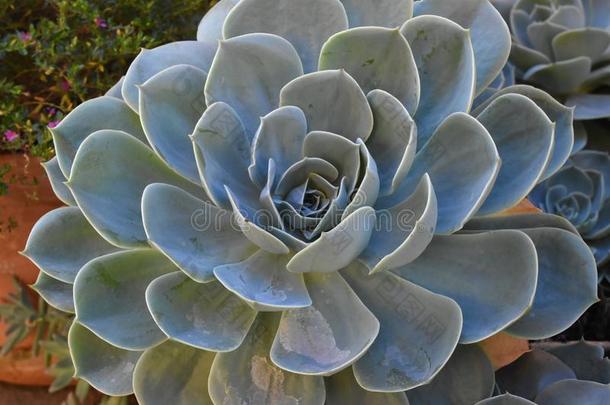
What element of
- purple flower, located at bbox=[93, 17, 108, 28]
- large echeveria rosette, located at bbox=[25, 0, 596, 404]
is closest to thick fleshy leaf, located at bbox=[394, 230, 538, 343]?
large echeveria rosette, located at bbox=[25, 0, 596, 404]

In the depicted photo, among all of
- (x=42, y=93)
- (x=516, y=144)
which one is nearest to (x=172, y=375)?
(x=516, y=144)

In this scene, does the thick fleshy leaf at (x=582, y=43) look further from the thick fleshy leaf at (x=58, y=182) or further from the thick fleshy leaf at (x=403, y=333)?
the thick fleshy leaf at (x=58, y=182)

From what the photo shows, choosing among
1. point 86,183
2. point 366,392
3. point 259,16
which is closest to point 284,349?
point 366,392

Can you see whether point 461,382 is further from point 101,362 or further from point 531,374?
point 101,362

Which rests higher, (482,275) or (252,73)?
(252,73)

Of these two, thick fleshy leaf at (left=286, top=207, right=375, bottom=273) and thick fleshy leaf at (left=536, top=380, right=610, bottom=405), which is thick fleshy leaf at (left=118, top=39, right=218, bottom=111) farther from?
thick fleshy leaf at (left=536, top=380, right=610, bottom=405)

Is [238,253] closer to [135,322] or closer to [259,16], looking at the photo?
[135,322]

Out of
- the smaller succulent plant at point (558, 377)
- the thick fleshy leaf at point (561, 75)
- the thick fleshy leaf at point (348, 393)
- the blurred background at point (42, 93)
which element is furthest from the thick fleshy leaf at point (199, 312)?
the thick fleshy leaf at point (561, 75)
